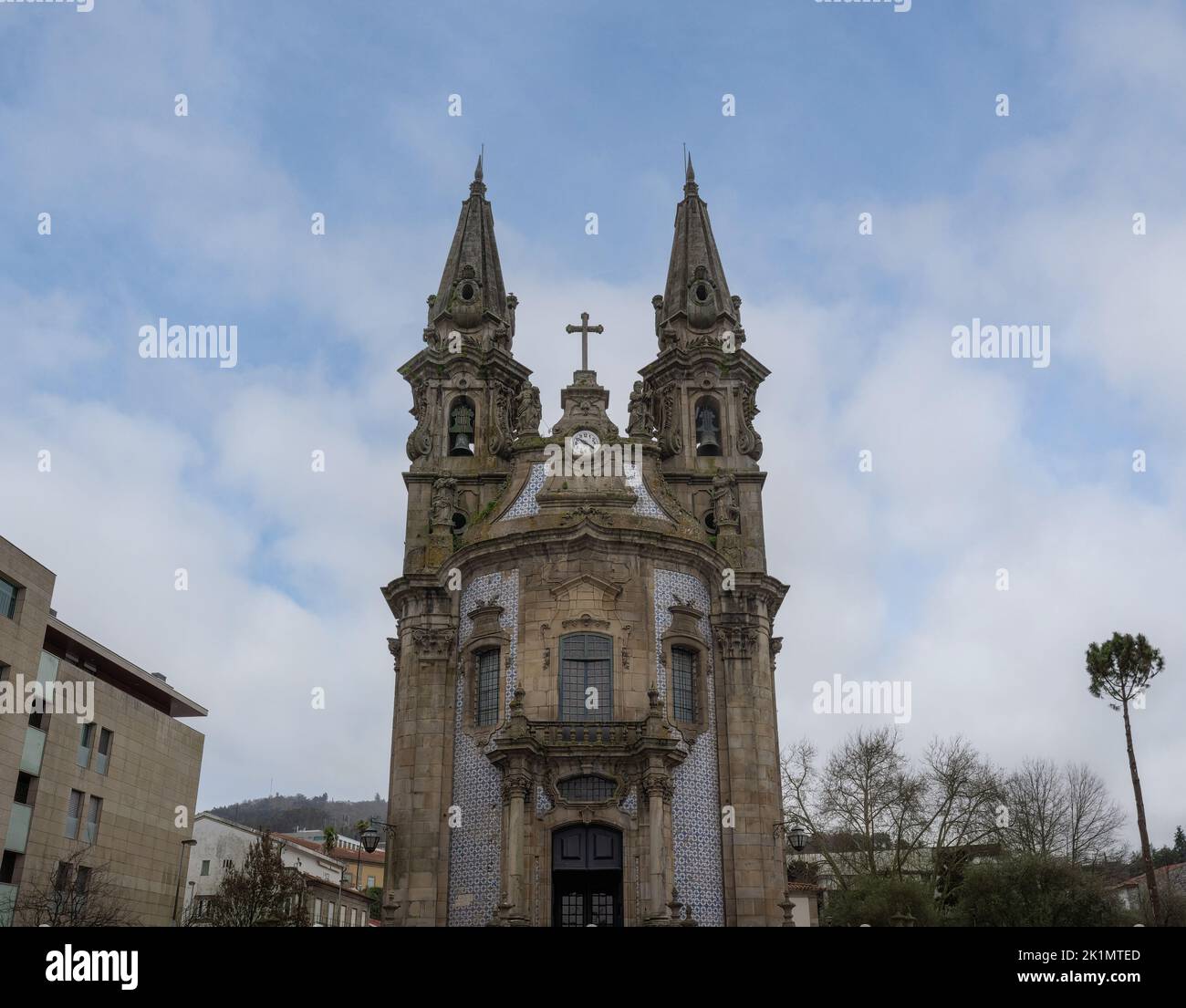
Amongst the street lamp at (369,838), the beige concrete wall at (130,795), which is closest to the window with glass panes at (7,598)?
the beige concrete wall at (130,795)

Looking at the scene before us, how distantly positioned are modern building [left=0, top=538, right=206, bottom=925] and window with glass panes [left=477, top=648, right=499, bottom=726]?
604 inches

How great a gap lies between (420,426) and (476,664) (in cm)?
1059

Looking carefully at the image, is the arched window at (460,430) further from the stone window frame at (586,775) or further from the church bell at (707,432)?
the stone window frame at (586,775)

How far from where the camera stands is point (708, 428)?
42438 millimetres

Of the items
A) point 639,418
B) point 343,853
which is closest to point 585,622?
point 639,418

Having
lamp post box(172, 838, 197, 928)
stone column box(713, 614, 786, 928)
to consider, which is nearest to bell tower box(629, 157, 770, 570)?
stone column box(713, 614, 786, 928)

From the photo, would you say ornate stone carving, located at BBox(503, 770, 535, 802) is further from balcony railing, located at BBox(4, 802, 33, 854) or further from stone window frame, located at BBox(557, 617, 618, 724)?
balcony railing, located at BBox(4, 802, 33, 854)

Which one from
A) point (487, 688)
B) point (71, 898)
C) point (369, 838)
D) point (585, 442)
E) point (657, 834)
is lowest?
point (71, 898)

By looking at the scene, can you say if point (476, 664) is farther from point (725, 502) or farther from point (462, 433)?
point (725, 502)

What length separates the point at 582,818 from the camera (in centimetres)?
3194

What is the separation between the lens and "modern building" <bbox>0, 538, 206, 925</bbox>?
39125mm
